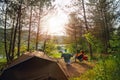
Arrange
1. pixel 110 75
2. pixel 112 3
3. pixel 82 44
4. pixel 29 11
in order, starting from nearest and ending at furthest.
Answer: pixel 110 75
pixel 29 11
pixel 112 3
pixel 82 44

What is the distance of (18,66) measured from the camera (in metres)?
11.4

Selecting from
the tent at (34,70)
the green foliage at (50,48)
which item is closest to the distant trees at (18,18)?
the green foliage at (50,48)

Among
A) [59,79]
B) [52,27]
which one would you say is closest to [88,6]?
[52,27]

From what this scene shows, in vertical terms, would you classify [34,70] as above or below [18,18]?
below

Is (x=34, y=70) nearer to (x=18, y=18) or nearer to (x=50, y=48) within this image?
(x=18, y=18)

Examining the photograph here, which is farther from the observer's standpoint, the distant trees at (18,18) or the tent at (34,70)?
the distant trees at (18,18)

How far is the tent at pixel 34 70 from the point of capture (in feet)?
37.0

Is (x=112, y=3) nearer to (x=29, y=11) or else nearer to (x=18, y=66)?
(x=29, y=11)

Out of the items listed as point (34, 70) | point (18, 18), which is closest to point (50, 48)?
point (18, 18)

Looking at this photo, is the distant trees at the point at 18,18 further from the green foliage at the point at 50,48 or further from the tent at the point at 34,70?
the tent at the point at 34,70

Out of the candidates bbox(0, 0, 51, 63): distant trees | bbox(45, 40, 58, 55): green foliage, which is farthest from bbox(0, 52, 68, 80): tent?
bbox(45, 40, 58, 55): green foliage

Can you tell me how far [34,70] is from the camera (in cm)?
1146

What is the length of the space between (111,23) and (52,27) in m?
10.4

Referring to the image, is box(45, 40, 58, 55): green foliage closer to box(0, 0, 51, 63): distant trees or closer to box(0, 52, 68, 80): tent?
box(0, 0, 51, 63): distant trees
